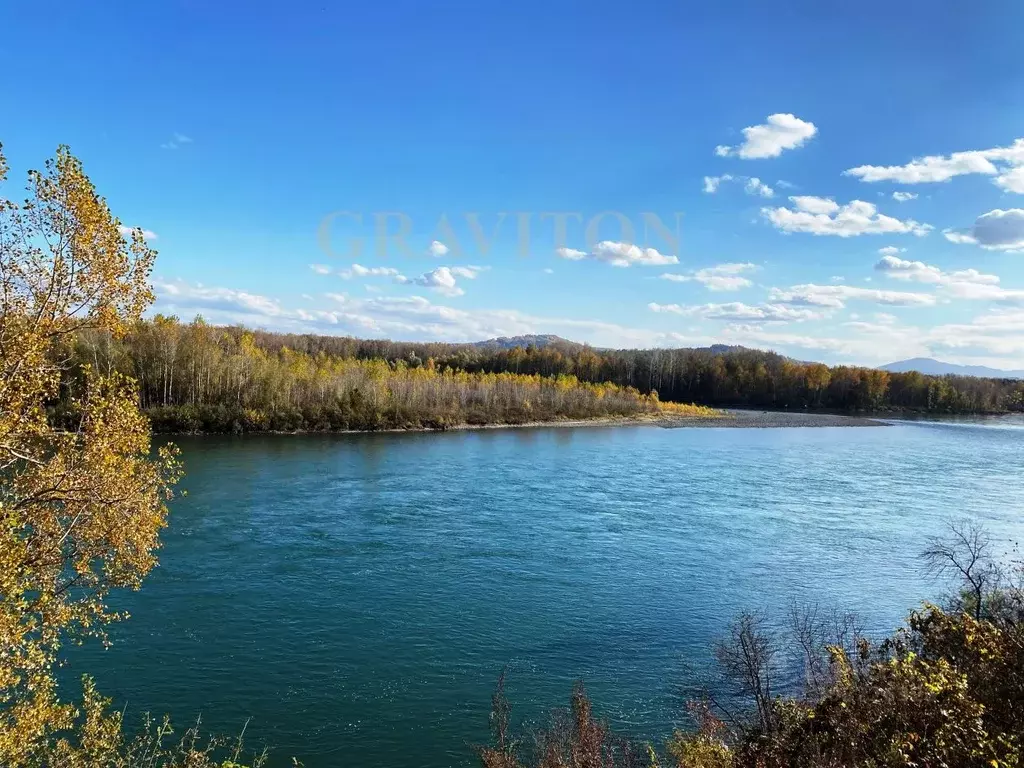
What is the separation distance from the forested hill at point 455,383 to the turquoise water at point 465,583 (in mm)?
7483

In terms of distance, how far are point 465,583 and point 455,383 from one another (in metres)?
48.8

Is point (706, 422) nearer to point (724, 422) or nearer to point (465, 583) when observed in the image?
point (724, 422)

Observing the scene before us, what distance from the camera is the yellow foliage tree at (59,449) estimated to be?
5941 millimetres

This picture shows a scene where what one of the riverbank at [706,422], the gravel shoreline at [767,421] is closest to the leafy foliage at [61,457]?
the riverbank at [706,422]

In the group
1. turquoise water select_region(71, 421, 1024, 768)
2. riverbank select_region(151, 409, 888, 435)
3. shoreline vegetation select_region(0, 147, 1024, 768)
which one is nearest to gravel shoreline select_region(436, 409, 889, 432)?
riverbank select_region(151, 409, 888, 435)

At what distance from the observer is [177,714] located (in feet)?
34.6

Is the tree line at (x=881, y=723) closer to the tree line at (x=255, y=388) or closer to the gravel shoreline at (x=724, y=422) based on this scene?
the tree line at (x=255, y=388)

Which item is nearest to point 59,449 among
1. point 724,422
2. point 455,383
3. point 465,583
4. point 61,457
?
point 61,457

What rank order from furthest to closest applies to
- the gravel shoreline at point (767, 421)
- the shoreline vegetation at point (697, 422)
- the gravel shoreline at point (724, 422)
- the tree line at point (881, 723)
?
the gravel shoreline at point (767, 421) → the gravel shoreline at point (724, 422) → the shoreline vegetation at point (697, 422) → the tree line at point (881, 723)

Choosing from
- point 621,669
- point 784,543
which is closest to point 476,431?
point 784,543

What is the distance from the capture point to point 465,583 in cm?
1712

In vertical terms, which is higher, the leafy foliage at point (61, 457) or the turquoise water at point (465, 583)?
the leafy foliage at point (61, 457)

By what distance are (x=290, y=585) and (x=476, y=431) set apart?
135ft

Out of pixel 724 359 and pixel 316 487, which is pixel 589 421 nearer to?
pixel 316 487
